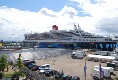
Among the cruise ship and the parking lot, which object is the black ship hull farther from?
the parking lot

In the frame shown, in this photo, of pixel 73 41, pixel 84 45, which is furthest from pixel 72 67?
pixel 73 41

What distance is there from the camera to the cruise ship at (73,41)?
95.1 m

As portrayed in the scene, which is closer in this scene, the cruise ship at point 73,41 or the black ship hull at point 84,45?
the black ship hull at point 84,45

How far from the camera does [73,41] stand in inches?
3871

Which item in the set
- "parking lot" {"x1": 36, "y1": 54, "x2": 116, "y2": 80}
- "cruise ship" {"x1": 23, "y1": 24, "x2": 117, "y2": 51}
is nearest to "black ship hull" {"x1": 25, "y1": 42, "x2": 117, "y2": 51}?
"cruise ship" {"x1": 23, "y1": 24, "x2": 117, "y2": 51}

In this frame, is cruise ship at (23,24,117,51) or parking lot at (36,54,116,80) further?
cruise ship at (23,24,117,51)

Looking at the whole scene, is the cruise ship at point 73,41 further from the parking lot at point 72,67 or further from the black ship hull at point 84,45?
the parking lot at point 72,67

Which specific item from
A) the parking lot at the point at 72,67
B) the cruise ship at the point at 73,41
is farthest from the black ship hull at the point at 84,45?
the parking lot at the point at 72,67

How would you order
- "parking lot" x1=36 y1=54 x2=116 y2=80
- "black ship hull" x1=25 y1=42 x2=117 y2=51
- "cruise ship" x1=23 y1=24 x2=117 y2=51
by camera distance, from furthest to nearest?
"cruise ship" x1=23 y1=24 x2=117 y2=51
"black ship hull" x1=25 y1=42 x2=117 y2=51
"parking lot" x1=36 y1=54 x2=116 y2=80

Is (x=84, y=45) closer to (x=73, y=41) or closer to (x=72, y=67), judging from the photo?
(x=73, y=41)

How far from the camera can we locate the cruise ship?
95062mm

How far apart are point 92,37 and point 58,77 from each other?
232ft

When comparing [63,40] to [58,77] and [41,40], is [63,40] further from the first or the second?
[58,77]

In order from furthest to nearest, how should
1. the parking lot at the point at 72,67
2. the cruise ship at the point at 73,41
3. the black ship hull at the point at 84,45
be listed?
the cruise ship at the point at 73,41 < the black ship hull at the point at 84,45 < the parking lot at the point at 72,67
